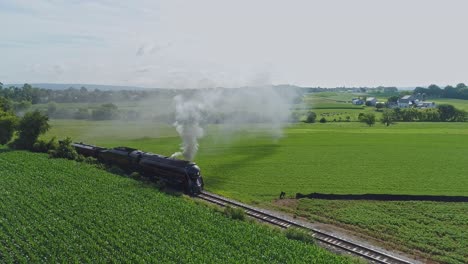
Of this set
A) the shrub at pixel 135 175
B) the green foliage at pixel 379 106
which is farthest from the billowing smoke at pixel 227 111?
the green foliage at pixel 379 106

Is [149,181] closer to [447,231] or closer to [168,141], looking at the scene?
[447,231]

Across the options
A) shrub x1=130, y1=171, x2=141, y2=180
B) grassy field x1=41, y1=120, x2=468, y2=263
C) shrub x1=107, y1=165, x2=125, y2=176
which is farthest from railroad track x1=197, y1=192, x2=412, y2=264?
shrub x1=107, y1=165, x2=125, y2=176

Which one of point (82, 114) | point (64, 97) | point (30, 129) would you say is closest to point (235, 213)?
point (30, 129)

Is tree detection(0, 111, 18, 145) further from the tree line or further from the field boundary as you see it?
the tree line

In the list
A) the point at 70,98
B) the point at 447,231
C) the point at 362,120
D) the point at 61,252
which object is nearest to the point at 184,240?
the point at 61,252

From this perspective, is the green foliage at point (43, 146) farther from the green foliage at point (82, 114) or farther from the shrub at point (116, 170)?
the green foliage at point (82, 114)

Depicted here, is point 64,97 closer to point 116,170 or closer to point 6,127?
point 6,127

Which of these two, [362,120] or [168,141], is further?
[362,120]

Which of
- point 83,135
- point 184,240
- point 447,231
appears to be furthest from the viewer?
point 83,135
